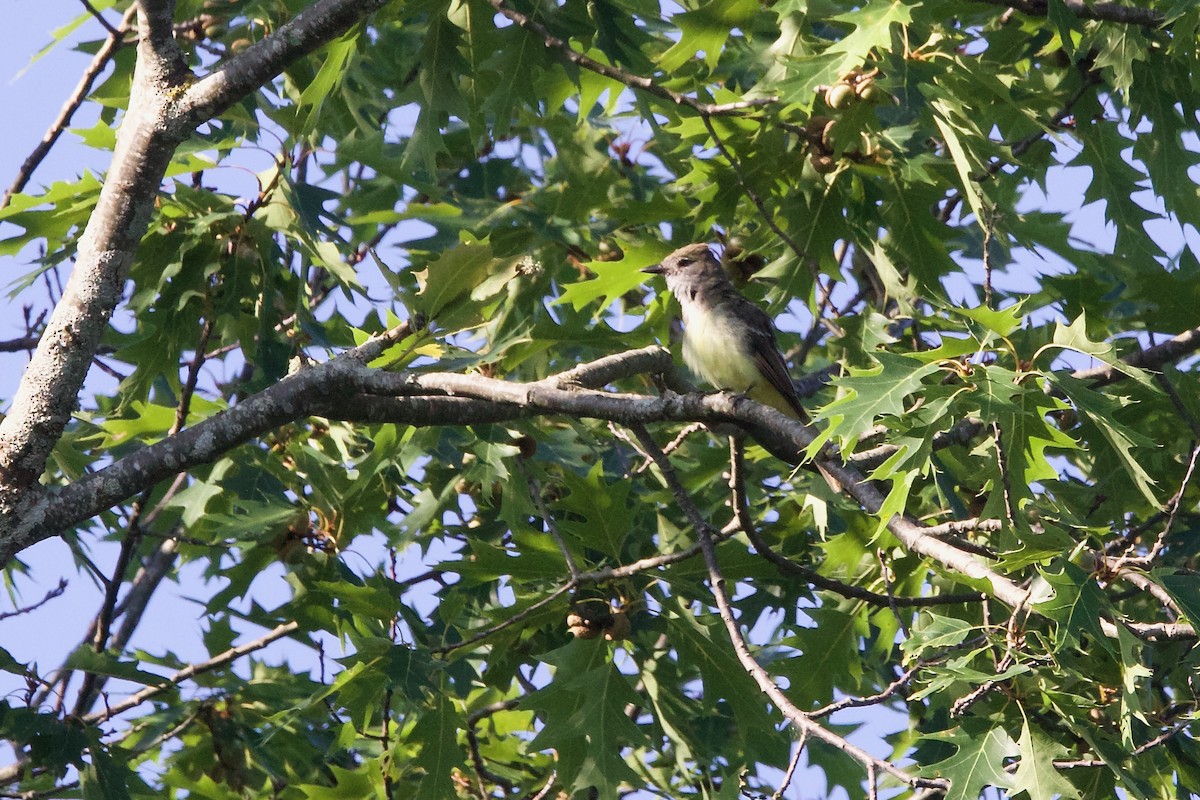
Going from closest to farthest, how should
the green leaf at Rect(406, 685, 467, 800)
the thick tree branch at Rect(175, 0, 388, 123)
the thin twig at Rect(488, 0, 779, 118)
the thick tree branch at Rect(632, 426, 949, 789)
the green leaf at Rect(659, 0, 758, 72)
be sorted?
the thick tree branch at Rect(632, 426, 949, 789)
the thick tree branch at Rect(175, 0, 388, 123)
the thin twig at Rect(488, 0, 779, 118)
the green leaf at Rect(406, 685, 467, 800)
the green leaf at Rect(659, 0, 758, 72)

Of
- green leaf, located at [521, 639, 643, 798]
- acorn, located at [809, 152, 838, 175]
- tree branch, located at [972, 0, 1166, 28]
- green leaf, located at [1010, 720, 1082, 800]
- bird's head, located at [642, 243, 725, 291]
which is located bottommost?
green leaf, located at [1010, 720, 1082, 800]

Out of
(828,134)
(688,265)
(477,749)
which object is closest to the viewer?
(828,134)

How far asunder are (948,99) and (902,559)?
1974mm

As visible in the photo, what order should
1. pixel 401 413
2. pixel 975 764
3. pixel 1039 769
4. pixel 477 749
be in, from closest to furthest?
pixel 975 764 → pixel 1039 769 → pixel 401 413 → pixel 477 749

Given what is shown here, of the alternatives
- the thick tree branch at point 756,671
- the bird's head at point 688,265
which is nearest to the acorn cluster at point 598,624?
the thick tree branch at point 756,671

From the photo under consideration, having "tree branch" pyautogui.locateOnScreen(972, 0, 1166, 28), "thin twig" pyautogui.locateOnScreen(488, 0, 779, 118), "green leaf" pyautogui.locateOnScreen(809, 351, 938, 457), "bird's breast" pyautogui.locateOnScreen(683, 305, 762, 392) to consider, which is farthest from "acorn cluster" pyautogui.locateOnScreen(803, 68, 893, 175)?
"green leaf" pyautogui.locateOnScreen(809, 351, 938, 457)

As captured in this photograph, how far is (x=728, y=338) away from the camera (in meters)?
7.03

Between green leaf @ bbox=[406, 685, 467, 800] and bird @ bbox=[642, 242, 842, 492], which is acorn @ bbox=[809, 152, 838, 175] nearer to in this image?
bird @ bbox=[642, 242, 842, 492]

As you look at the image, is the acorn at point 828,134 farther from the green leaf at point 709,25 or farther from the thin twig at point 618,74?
the green leaf at point 709,25

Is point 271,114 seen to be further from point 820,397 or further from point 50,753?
point 820,397

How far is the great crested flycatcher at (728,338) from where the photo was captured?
270 inches

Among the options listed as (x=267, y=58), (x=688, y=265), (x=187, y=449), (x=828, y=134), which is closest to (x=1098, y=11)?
(x=828, y=134)

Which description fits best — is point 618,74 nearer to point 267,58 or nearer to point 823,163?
point 823,163

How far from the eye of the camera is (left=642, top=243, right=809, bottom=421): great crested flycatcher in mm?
6867
